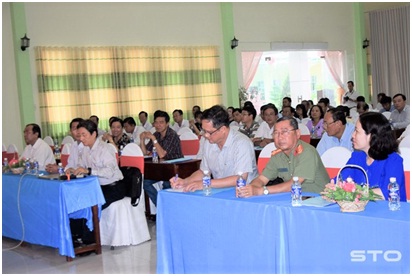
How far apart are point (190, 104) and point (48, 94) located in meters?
2.95

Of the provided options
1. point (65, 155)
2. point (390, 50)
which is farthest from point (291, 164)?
point (390, 50)

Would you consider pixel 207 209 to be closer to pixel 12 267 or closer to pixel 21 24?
pixel 12 267

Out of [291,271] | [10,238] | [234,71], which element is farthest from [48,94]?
[291,271]

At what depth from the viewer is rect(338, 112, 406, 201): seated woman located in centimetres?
329

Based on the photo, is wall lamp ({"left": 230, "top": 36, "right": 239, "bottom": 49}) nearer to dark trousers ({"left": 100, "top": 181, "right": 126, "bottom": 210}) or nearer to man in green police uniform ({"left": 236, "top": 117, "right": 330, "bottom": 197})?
dark trousers ({"left": 100, "top": 181, "right": 126, "bottom": 210})

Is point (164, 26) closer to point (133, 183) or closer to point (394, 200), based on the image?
point (133, 183)

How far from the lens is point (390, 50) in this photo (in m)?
15.6

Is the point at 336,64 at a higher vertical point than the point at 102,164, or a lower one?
higher

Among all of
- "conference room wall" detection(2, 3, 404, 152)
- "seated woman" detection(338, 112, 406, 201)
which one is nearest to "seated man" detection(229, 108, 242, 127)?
"conference room wall" detection(2, 3, 404, 152)

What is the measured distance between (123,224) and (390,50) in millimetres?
11909

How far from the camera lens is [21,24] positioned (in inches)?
399

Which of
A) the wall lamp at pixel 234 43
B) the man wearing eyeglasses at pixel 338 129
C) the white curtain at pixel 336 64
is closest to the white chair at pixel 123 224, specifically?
the man wearing eyeglasses at pixel 338 129

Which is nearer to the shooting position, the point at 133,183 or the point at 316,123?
the point at 133,183

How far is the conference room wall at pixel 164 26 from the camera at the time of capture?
10.3m
